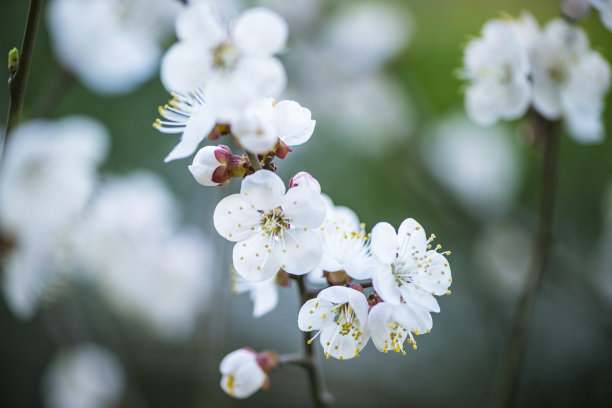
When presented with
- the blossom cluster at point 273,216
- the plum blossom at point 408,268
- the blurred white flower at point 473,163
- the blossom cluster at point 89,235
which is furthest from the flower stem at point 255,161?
the blurred white flower at point 473,163

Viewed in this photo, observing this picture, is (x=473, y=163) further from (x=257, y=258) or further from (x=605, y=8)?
(x=257, y=258)

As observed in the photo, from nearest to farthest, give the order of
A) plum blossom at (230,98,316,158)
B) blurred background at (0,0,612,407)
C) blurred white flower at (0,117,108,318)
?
plum blossom at (230,98,316,158) → blurred white flower at (0,117,108,318) → blurred background at (0,0,612,407)

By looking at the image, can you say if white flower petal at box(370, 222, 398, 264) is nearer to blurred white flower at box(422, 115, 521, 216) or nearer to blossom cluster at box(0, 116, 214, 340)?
blossom cluster at box(0, 116, 214, 340)

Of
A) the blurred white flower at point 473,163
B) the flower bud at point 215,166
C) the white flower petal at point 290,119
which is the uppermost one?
the blurred white flower at point 473,163

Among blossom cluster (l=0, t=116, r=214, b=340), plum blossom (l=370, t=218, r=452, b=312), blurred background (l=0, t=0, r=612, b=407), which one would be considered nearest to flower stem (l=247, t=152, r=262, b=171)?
plum blossom (l=370, t=218, r=452, b=312)

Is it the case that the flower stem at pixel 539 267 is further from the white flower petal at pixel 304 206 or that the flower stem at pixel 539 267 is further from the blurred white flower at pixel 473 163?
the blurred white flower at pixel 473 163

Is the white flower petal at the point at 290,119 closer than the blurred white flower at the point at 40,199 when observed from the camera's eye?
Yes

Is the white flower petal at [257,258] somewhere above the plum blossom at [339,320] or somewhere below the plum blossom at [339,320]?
above
